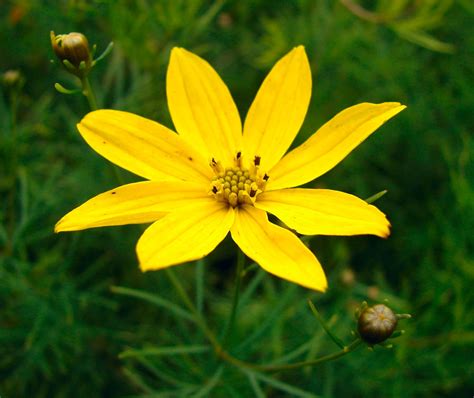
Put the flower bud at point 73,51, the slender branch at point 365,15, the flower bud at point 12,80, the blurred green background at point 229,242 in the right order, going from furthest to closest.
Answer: the slender branch at point 365,15
the blurred green background at point 229,242
the flower bud at point 12,80
the flower bud at point 73,51

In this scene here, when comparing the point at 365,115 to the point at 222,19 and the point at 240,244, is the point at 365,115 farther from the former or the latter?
the point at 222,19

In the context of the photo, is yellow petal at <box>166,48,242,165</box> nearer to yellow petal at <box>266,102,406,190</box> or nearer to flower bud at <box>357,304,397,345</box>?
yellow petal at <box>266,102,406,190</box>

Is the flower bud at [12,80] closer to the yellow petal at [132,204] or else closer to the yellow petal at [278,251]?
the yellow petal at [132,204]

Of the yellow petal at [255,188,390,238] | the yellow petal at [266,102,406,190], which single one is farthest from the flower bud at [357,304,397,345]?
the yellow petal at [266,102,406,190]

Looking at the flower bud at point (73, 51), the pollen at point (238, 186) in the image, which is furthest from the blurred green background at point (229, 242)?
the flower bud at point (73, 51)

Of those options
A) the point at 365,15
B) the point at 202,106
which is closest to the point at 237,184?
the point at 202,106
